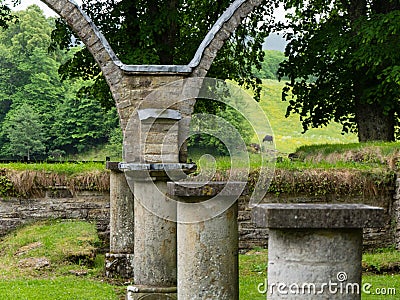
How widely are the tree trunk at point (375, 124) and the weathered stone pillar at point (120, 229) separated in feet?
30.5

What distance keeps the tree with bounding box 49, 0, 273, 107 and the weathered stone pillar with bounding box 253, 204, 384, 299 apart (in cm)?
1254

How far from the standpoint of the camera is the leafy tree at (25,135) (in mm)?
37375

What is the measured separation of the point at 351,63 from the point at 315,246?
1487cm

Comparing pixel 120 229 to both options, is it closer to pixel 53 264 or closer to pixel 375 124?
pixel 53 264

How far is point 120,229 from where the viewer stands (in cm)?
1147

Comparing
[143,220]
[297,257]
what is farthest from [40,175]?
[297,257]

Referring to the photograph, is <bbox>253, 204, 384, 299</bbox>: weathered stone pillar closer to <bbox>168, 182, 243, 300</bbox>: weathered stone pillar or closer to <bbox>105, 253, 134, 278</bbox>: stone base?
<bbox>168, 182, 243, 300</bbox>: weathered stone pillar

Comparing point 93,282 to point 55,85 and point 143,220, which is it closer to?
point 143,220

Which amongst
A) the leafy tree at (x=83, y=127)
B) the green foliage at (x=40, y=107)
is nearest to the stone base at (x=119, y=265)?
the green foliage at (x=40, y=107)

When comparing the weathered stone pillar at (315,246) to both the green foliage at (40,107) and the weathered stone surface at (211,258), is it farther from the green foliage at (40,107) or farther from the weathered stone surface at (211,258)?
the green foliage at (40,107)

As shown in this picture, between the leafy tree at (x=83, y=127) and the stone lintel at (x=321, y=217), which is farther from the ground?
the leafy tree at (x=83, y=127)

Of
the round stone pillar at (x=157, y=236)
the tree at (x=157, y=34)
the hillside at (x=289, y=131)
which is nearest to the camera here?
the round stone pillar at (x=157, y=236)

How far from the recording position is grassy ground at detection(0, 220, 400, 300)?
984 cm

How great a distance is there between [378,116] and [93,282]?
1060cm
